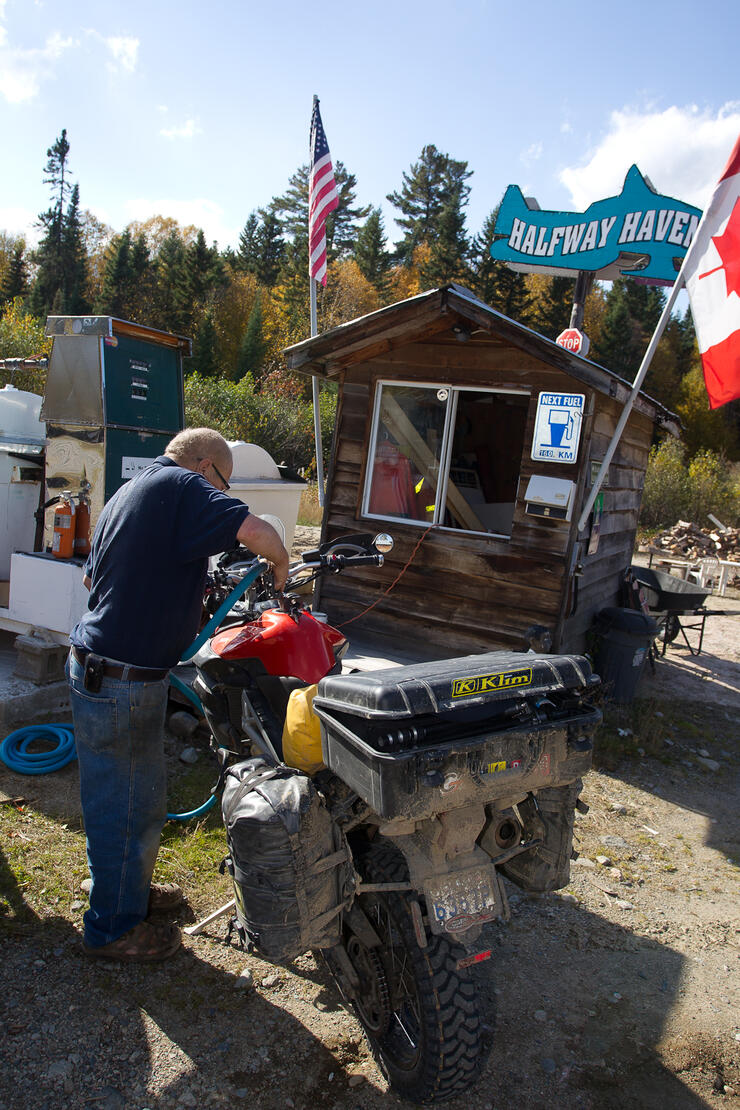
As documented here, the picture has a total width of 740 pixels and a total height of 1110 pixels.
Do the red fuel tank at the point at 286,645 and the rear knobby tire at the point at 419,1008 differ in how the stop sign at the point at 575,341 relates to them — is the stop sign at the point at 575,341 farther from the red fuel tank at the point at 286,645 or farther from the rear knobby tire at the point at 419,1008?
the rear knobby tire at the point at 419,1008

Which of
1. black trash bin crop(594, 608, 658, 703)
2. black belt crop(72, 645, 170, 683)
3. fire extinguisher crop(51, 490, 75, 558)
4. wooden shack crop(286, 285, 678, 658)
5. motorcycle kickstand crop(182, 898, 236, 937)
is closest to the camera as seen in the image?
black belt crop(72, 645, 170, 683)

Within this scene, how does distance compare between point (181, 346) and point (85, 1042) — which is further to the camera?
point (181, 346)

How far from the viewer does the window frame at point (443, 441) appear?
5.96 metres

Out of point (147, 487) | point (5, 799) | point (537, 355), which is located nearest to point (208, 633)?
point (147, 487)

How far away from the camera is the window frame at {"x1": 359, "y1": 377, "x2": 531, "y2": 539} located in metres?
5.96

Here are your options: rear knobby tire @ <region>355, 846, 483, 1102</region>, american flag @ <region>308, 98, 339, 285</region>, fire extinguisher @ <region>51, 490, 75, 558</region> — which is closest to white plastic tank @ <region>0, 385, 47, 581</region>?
fire extinguisher @ <region>51, 490, 75, 558</region>

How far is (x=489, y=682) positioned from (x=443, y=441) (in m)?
4.40

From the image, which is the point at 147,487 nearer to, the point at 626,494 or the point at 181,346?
the point at 181,346

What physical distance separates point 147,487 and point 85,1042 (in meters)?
1.87

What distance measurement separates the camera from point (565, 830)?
2363 mm

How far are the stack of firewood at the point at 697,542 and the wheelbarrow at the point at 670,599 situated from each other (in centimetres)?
1076

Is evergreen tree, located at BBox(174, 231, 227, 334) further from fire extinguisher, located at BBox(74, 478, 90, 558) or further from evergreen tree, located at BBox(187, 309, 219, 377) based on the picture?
fire extinguisher, located at BBox(74, 478, 90, 558)

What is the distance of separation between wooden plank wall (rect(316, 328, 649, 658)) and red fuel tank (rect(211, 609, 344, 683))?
10.8 ft

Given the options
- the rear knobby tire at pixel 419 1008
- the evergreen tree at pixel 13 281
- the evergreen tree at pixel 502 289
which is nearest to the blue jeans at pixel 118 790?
the rear knobby tire at pixel 419 1008
